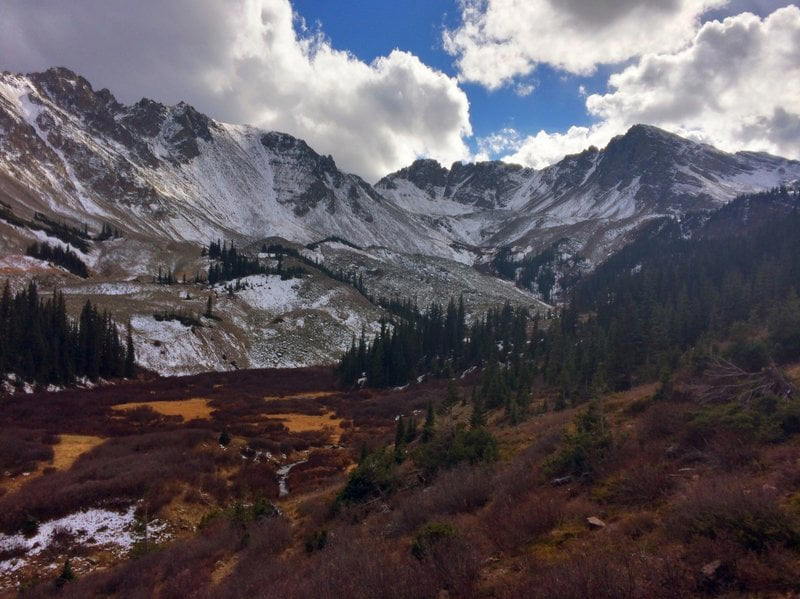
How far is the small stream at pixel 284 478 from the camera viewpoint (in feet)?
95.7

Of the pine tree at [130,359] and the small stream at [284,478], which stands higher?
the pine tree at [130,359]

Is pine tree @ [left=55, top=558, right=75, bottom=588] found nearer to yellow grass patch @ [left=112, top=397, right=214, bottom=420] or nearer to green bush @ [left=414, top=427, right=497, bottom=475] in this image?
green bush @ [left=414, top=427, right=497, bottom=475]

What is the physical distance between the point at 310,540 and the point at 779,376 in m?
15.5

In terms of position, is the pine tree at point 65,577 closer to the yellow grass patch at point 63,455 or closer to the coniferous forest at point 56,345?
the yellow grass patch at point 63,455

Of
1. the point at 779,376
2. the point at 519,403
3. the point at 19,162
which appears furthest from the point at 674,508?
the point at 19,162

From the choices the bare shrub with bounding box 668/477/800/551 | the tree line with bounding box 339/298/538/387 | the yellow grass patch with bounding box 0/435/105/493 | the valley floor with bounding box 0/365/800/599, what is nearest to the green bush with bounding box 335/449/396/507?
the valley floor with bounding box 0/365/800/599

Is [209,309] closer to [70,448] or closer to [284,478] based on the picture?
[70,448]

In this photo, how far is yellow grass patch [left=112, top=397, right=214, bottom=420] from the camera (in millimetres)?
50062

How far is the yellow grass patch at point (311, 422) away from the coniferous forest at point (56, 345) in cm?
3135

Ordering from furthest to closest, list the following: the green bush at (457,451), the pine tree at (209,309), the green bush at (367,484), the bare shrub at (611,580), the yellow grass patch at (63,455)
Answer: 1. the pine tree at (209,309)
2. the yellow grass patch at (63,455)
3. the green bush at (367,484)
4. the green bush at (457,451)
5. the bare shrub at (611,580)

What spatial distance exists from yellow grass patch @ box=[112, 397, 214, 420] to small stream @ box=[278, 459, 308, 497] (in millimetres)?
17307

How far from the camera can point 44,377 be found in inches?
2402

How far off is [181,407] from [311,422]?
14925mm

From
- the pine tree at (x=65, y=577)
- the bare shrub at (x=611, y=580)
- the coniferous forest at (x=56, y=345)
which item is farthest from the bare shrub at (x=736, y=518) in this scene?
the coniferous forest at (x=56, y=345)
